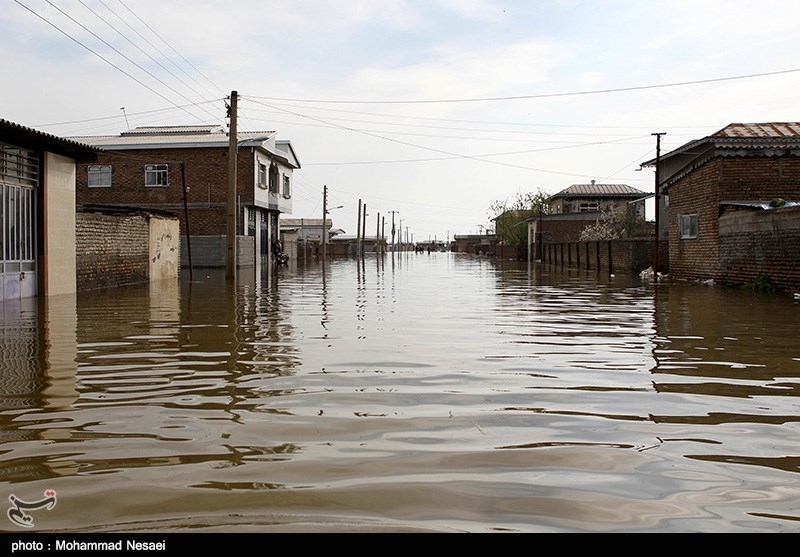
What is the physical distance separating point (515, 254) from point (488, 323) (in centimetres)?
5985

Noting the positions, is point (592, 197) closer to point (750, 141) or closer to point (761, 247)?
point (750, 141)

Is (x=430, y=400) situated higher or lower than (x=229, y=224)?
lower

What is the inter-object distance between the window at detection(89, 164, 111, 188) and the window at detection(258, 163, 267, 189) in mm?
7933

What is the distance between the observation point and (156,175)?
141ft

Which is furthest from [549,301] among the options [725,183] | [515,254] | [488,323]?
[515,254]

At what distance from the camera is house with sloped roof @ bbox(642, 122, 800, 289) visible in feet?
66.7

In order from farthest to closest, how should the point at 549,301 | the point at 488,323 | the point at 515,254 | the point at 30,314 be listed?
the point at 515,254 → the point at 549,301 → the point at 30,314 → the point at 488,323

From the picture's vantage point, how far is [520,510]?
3.73 meters

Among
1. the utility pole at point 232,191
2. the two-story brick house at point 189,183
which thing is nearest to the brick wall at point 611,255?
the utility pole at point 232,191

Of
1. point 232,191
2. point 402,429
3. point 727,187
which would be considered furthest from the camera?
point 232,191

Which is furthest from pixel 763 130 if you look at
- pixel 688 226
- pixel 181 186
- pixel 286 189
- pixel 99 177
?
pixel 99 177

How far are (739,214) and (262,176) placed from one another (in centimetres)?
2944
